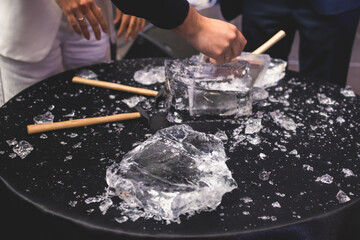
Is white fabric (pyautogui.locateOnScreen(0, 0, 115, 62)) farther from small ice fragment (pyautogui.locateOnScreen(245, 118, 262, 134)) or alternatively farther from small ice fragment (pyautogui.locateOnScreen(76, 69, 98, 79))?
small ice fragment (pyautogui.locateOnScreen(245, 118, 262, 134))

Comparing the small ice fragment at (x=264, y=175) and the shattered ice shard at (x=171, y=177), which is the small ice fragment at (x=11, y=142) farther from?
the small ice fragment at (x=264, y=175)

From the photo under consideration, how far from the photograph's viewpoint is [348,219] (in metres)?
0.74

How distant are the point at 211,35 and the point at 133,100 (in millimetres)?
307

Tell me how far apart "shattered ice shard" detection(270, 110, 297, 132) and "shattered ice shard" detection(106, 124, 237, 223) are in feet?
0.76

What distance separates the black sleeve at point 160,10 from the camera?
2.86 ft

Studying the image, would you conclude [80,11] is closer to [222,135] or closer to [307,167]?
[222,135]

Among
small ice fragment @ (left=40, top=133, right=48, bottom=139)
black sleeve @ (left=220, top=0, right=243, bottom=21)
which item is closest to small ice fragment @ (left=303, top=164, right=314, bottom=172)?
small ice fragment @ (left=40, top=133, right=48, bottom=139)

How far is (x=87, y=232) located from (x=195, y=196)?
20 centimetres

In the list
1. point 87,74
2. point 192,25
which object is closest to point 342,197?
point 192,25

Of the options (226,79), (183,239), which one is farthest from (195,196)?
(226,79)

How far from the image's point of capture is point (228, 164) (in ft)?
2.71

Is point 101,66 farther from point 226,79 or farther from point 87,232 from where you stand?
point 87,232

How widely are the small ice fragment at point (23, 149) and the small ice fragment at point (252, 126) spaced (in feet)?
1.73

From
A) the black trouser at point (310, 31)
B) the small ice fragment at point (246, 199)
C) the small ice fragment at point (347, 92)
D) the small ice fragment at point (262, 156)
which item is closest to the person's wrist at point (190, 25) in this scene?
the small ice fragment at point (262, 156)
